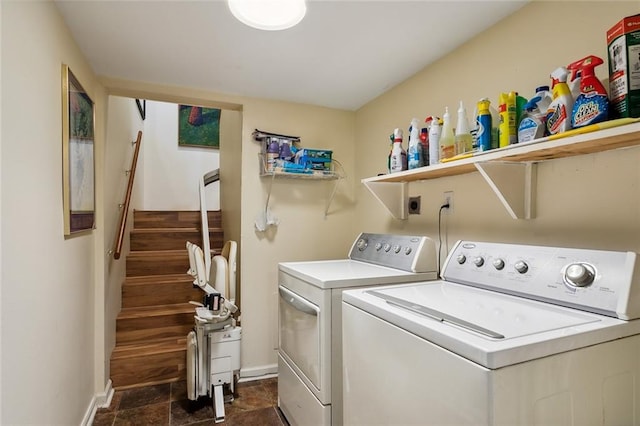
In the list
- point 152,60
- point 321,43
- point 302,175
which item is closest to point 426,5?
point 321,43

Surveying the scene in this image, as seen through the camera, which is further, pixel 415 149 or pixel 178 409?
pixel 178 409

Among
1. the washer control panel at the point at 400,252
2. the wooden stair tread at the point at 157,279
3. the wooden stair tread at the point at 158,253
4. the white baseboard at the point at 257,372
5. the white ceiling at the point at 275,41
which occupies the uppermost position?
the white ceiling at the point at 275,41

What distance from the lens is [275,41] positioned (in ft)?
5.44

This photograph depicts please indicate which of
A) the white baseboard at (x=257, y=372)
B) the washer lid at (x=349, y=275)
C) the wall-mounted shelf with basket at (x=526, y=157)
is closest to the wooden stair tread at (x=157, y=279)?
the white baseboard at (x=257, y=372)

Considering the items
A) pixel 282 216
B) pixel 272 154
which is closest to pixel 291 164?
pixel 272 154

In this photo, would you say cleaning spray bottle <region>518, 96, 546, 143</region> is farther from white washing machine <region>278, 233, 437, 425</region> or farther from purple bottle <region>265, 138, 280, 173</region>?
purple bottle <region>265, 138, 280, 173</region>

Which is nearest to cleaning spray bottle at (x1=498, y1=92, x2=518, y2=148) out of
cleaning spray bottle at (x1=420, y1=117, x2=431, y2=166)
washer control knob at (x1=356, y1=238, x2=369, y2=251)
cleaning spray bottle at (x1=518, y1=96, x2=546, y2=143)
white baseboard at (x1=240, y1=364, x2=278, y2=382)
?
cleaning spray bottle at (x1=518, y1=96, x2=546, y2=143)

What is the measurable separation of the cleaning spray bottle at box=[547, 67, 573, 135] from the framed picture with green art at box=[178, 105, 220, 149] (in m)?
4.55

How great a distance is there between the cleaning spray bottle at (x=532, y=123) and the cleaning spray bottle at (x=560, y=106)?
0.09ft

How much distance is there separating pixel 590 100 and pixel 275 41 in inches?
53.2

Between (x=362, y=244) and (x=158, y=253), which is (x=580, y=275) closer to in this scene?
(x=362, y=244)

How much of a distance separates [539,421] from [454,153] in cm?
105

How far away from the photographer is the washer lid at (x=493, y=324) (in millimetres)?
725

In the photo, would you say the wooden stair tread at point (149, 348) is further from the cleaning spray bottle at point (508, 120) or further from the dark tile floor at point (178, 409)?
the cleaning spray bottle at point (508, 120)
